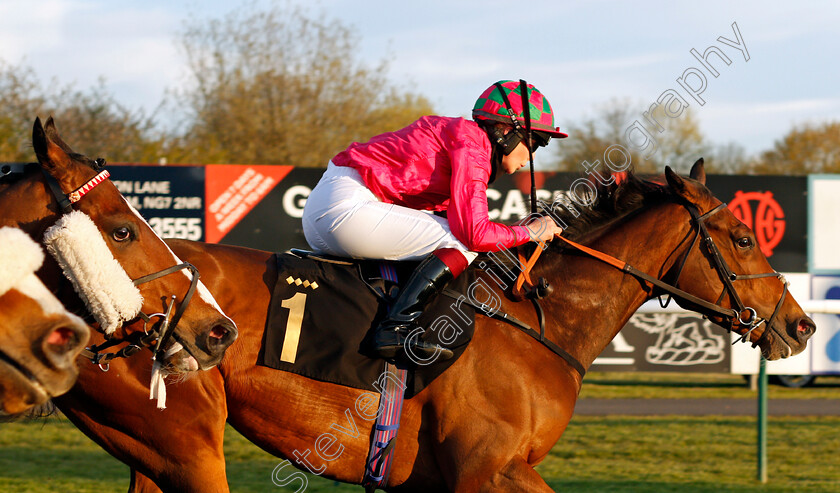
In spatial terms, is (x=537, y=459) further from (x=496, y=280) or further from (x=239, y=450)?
(x=239, y=450)

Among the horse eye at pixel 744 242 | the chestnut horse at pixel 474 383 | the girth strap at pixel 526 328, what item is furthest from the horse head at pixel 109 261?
the horse eye at pixel 744 242

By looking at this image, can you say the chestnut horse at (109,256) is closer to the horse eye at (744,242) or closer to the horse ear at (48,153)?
the horse ear at (48,153)

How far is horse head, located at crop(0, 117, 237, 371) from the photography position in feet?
9.00

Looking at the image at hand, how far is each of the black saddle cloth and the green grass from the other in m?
2.70

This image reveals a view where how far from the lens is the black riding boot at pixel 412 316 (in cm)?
320

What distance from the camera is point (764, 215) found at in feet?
31.2

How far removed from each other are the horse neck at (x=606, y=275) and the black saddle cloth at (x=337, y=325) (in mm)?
475

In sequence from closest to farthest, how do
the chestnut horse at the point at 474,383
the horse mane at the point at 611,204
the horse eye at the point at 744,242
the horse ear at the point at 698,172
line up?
the chestnut horse at the point at 474,383, the horse eye at the point at 744,242, the horse mane at the point at 611,204, the horse ear at the point at 698,172

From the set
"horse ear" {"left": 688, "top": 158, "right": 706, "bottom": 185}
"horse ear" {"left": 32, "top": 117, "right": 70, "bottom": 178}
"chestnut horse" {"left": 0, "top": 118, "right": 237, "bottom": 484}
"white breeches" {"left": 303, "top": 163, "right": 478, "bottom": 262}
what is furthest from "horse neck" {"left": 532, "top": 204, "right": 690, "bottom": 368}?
"horse ear" {"left": 32, "top": 117, "right": 70, "bottom": 178}

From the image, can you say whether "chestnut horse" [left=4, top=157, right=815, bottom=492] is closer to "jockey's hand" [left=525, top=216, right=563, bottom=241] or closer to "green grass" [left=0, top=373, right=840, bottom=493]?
"jockey's hand" [left=525, top=216, right=563, bottom=241]

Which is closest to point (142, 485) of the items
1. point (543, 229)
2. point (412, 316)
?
point (412, 316)

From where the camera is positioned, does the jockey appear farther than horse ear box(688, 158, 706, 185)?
No

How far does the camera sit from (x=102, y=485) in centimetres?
559

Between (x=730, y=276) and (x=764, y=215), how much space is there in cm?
638
